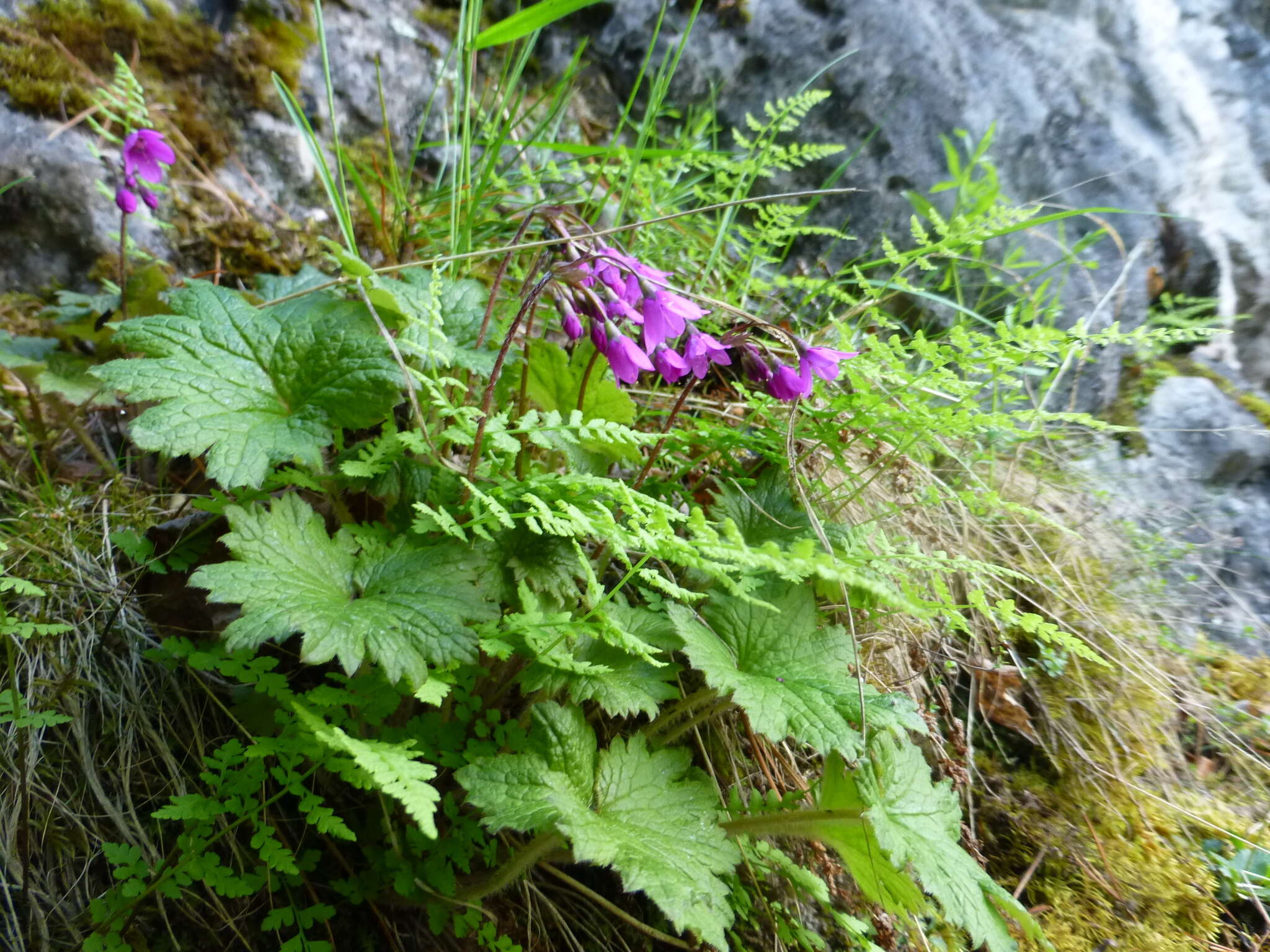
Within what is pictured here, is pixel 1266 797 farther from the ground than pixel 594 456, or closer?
closer

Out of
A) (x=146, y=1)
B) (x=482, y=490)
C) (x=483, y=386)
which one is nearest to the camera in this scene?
(x=482, y=490)

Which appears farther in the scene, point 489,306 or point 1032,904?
point 1032,904

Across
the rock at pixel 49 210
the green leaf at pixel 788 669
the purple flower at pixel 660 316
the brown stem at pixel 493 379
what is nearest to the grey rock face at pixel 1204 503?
the green leaf at pixel 788 669

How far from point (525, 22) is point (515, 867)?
1623 mm

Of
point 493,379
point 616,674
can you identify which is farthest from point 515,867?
point 493,379

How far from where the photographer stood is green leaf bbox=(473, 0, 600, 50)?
140cm

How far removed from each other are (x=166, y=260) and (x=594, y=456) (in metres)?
Result: 1.60

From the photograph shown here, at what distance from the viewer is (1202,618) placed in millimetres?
2357

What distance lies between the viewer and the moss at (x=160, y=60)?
6.81ft

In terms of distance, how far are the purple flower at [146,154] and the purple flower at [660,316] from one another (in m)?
1.36

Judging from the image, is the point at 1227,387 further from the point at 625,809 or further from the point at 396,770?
the point at 396,770

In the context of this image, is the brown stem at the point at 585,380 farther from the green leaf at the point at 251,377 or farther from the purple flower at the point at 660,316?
the green leaf at the point at 251,377

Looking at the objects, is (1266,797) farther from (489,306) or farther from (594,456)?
(489,306)

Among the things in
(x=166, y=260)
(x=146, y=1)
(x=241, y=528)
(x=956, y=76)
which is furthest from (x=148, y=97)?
(x=956, y=76)
